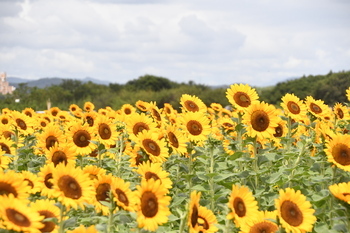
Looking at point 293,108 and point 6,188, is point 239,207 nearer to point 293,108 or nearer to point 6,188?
point 6,188

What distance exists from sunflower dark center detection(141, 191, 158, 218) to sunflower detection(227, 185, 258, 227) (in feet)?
2.01

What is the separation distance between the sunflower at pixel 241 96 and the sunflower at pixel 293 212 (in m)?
2.08

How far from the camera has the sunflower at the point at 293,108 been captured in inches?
255

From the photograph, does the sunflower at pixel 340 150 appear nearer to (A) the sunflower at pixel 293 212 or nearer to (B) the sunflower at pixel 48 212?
(A) the sunflower at pixel 293 212

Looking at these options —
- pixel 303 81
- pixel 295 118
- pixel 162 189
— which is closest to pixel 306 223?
pixel 162 189

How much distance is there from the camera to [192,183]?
6.26 m

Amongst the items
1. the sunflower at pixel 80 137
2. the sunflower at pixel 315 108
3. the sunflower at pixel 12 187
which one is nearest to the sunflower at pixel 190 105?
the sunflower at pixel 315 108

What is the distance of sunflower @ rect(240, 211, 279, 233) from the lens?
13.4 feet

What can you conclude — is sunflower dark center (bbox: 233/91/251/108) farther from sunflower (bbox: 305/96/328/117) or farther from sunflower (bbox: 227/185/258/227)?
sunflower (bbox: 227/185/258/227)

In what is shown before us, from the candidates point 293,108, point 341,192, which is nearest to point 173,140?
point 293,108

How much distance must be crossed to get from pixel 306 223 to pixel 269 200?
1706 mm

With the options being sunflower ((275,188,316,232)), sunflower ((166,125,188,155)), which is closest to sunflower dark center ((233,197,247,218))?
sunflower ((275,188,316,232))

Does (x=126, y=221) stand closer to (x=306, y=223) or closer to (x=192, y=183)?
(x=306, y=223)

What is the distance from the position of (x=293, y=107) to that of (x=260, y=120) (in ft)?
3.39
